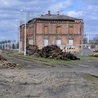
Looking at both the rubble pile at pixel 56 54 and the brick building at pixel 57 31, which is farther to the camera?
the brick building at pixel 57 31

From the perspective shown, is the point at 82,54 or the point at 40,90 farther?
the point at 82,54

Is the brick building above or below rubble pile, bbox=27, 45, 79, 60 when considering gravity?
above

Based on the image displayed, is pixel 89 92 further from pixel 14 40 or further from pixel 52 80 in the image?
pixel 14 40

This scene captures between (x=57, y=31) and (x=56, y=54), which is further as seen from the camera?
(x=57, y=31)

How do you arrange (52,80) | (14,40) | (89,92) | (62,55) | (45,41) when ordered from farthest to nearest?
(14,40), (45,41), (62,55), (52,80), (89,92)

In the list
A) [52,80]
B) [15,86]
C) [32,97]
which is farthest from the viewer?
[52,80]

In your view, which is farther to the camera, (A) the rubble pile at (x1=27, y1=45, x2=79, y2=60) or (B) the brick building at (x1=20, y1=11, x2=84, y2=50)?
→ (B) the brick building at (x1=20, y1=11, x2=84, y2=50)

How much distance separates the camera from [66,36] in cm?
10481

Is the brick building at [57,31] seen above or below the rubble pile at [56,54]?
above

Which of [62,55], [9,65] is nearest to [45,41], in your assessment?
[62,55]

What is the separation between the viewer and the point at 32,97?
1146cm

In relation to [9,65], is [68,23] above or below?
above

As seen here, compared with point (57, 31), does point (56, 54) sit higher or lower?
lower

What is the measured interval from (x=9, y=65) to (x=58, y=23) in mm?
75571
